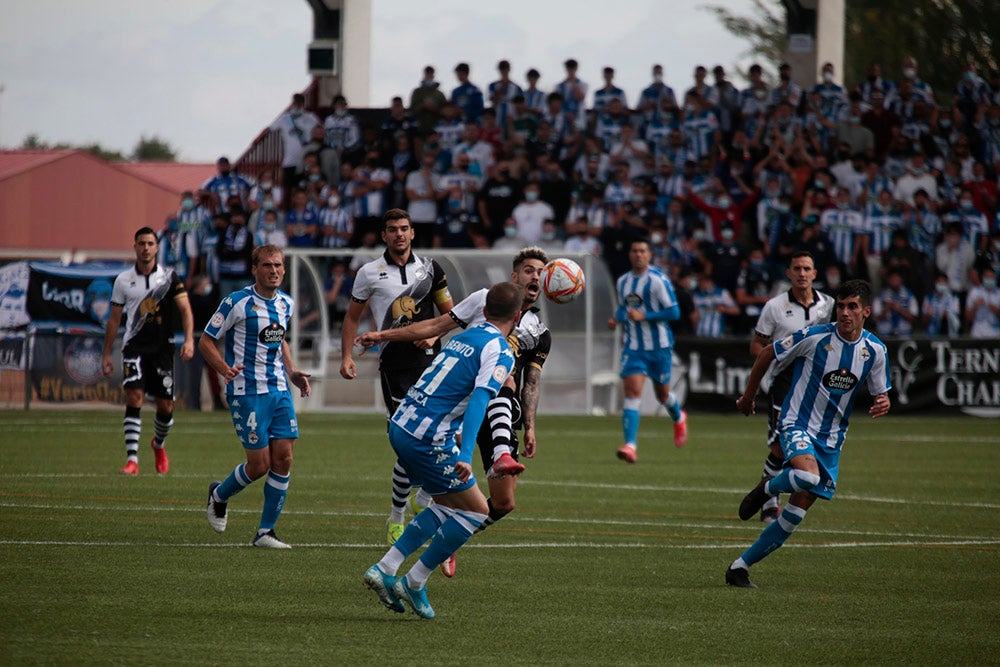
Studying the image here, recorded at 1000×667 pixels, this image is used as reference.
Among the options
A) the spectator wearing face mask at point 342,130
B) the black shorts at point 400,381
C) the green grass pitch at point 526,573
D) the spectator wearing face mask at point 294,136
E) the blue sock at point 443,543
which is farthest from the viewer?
the spectator wearing face mask at point 294,136

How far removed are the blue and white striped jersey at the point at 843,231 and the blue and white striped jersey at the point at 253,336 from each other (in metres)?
17.1

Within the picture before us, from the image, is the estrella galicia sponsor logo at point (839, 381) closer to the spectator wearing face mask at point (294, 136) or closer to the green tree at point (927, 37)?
the spectator wearing face mask at point (294, 136)

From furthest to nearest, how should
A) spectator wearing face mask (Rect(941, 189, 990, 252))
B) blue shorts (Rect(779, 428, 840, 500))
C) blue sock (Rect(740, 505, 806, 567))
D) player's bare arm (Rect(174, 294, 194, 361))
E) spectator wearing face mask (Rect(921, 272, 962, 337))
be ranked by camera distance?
spectator wearing face mask (Rect(941, 189, 990, 252)) → spectator wearing face mask (Rect(921, 272, 962, 337)) → player's bare arm (Rect(174, 294, 194, 361)) → blue shorts (Rect(779, 428, 840, 500)) → blue sock (Rect(740, 505, 806, 567))

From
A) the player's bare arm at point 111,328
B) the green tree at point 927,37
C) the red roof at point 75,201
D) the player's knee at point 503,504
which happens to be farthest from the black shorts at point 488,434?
the red roof at point 75,201

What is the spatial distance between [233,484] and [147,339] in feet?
18.4

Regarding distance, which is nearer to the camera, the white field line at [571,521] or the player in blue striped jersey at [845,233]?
the white field line at [571,521]

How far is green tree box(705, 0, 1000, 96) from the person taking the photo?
43.2 metres

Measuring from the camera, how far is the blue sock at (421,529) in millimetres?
7789

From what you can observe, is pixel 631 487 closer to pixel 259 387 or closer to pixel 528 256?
pixel 259 387

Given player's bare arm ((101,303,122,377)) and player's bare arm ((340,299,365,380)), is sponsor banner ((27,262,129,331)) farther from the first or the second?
player's bare arm ((340,299,365,380))

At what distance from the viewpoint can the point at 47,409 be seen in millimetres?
25938

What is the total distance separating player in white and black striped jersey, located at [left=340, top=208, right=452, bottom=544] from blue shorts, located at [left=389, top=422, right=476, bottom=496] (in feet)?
9.97

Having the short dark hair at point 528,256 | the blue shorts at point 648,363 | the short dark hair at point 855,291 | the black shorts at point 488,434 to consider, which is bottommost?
the black shorts at point 488,434

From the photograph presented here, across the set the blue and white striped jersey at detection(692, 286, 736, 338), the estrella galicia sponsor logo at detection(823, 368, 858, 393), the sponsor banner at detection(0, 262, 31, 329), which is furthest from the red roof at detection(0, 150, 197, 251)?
the estrella galicia sponsor logo at detection(823, 368, 858, 393)
